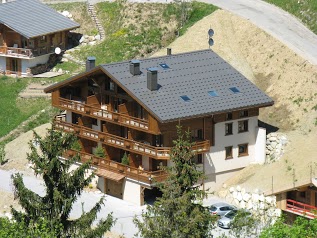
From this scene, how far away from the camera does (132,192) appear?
298 ft

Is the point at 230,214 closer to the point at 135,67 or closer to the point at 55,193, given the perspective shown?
the point at 135,67

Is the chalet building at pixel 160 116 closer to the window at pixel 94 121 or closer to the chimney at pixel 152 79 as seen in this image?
the chimney at pixel 152 79

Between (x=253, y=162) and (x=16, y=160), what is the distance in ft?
61.5

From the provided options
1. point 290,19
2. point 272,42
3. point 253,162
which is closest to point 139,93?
point 253,162

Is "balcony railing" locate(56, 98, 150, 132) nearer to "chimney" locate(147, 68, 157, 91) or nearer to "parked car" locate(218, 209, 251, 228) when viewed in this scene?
"chimney" locate(147, 68, 157, 91)

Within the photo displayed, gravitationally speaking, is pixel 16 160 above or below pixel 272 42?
below

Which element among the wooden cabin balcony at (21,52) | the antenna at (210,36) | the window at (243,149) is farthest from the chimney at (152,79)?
the wooden cabin balcony at (21,52)

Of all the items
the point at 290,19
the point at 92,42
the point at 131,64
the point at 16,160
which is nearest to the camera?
the point at 131,64

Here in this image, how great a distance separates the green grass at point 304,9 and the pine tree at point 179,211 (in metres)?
41.2

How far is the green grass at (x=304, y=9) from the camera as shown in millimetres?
110700

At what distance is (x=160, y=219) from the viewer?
69.1 meters

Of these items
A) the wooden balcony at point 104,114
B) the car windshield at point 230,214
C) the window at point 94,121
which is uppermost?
the wooden balcony at point 104,114

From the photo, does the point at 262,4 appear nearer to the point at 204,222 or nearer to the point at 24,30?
the point at 24,30

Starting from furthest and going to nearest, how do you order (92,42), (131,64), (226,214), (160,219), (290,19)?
(92,42) < (290,19) < (131,64) < (226,214) < (160,219)
